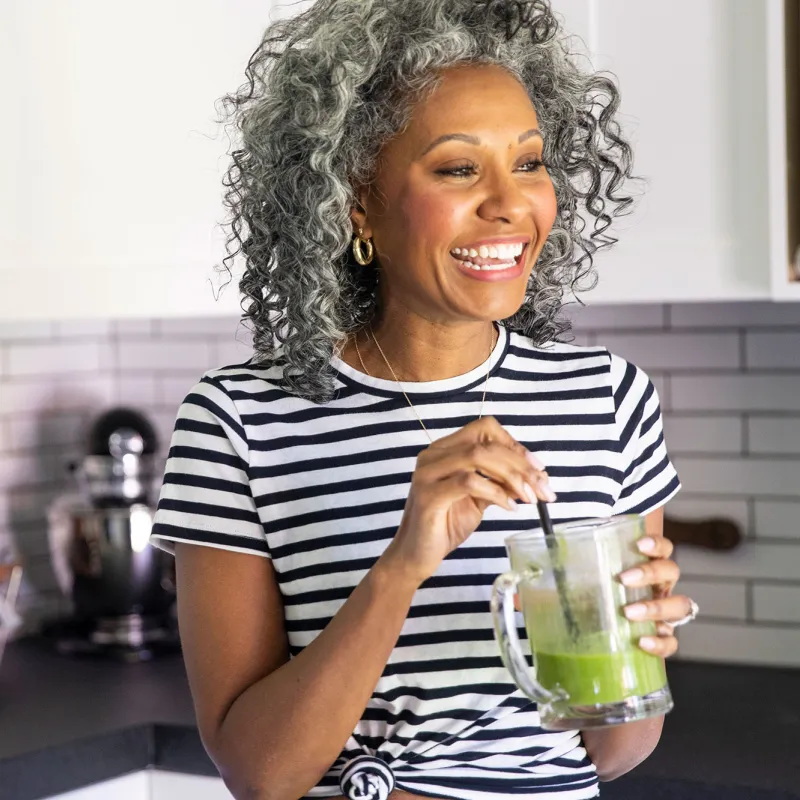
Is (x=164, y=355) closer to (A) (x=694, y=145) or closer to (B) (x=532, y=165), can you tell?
(A) (x=694, y=145)

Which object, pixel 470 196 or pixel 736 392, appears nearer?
pixel 470 196

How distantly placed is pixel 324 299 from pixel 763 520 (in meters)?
1.15

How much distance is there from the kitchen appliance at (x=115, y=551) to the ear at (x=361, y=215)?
3.94ft

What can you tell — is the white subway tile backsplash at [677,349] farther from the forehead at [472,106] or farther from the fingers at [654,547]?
the fingers at [654,547]

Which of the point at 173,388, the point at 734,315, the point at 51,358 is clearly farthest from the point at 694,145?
the point at 51,358

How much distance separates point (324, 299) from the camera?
1320 mm

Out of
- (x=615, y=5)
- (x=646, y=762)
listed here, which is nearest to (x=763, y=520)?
(x=646, y=762)

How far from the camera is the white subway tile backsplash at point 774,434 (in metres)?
2.15

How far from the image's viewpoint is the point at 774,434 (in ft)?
7.09

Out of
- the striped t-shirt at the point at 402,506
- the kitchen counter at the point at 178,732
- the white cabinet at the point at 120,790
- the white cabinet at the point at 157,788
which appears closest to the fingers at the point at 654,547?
the striped t-shirt at the point at 402,506

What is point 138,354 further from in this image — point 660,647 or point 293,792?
point 660,647

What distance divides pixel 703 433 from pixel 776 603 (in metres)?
0.32

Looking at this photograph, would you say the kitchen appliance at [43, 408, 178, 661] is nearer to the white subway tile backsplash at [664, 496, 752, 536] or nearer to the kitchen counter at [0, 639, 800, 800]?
the kitchen counter at [0, 639, 800, 800]

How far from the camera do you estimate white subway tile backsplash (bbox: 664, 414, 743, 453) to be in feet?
7.18
